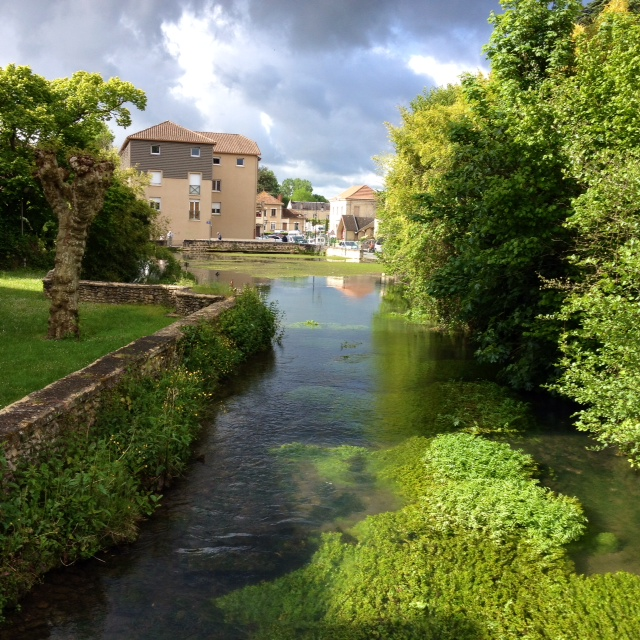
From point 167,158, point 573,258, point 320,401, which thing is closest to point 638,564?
point 573,258

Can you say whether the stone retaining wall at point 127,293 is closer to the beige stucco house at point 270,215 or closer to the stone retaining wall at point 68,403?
the stone retaining wall at point 68,403

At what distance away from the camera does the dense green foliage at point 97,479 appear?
6234mm

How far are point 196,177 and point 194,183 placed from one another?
2.23ft

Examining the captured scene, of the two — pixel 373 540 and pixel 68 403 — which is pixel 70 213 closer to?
pixel 68 403

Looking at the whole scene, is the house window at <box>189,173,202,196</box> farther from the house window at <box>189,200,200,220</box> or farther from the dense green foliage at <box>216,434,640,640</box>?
the dense green foliage at <box>216,434,640,640</box>

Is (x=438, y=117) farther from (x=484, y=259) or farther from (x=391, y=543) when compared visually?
(x=391, y=543)

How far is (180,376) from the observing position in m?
11.6

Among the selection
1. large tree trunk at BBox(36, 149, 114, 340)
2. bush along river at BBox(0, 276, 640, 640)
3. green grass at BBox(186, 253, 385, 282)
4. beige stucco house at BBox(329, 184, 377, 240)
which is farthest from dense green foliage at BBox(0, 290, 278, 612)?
beige stucco house at BBox(329, 184, 377, 240)

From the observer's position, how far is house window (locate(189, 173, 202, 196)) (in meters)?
66.2

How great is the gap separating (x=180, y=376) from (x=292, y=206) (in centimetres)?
16965

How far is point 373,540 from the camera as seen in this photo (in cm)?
755

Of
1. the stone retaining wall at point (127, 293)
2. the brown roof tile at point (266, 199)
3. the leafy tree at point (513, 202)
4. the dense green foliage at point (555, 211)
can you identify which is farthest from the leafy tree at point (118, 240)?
the brown roof tile at point (266, 199)

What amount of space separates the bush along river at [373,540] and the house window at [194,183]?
56797 millimetres

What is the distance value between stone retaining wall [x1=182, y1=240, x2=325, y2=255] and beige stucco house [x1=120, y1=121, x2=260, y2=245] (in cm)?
266
